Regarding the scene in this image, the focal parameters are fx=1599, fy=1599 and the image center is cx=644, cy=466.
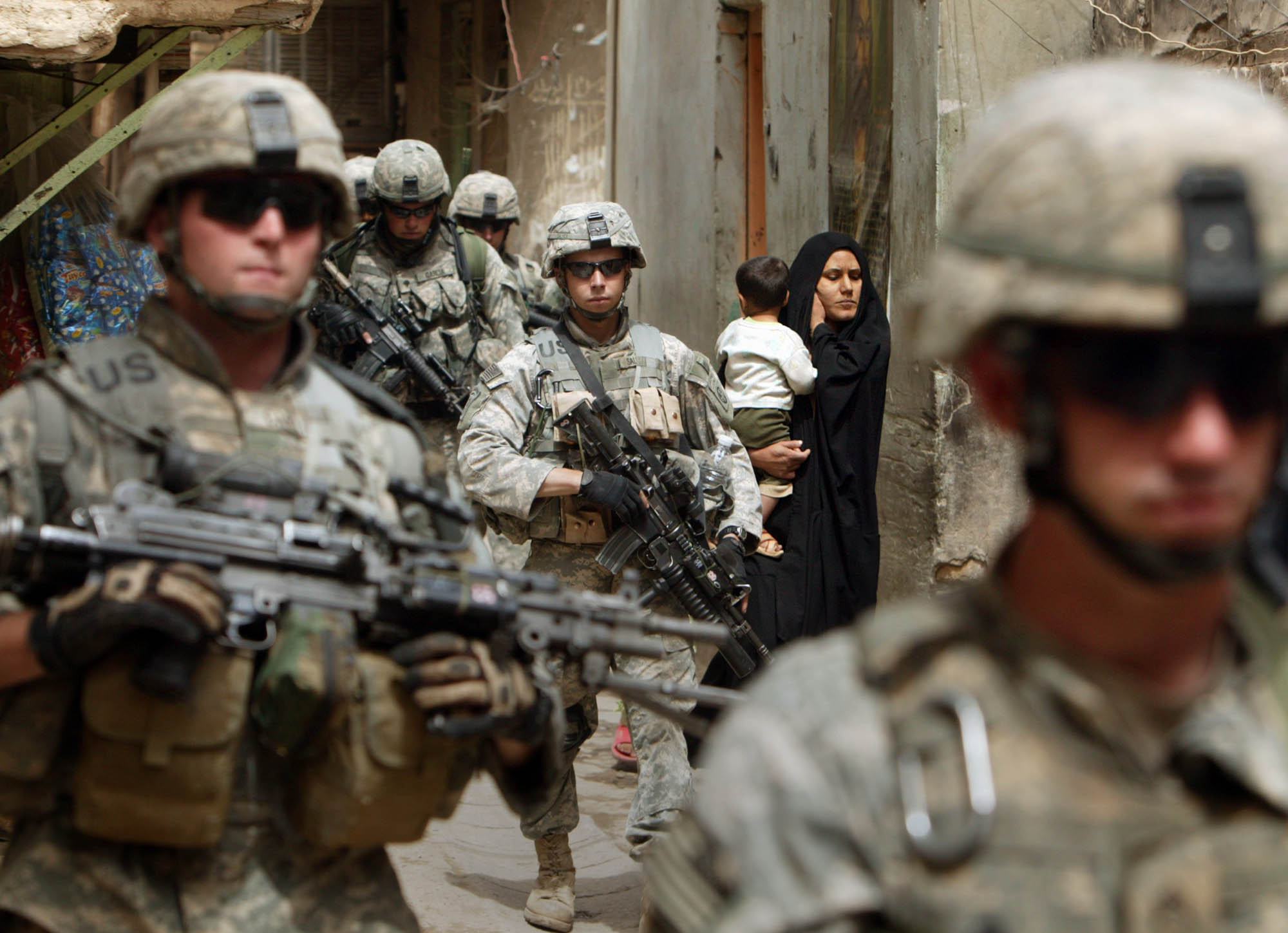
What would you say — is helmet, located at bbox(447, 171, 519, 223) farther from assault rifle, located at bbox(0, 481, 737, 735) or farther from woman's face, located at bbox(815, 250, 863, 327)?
assault rifle, located at bbox(0, 481, 737, 735)

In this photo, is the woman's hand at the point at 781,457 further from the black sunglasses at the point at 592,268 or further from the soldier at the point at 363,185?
the soldier at the point at 363,185

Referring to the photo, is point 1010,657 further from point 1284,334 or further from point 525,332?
point 525,332

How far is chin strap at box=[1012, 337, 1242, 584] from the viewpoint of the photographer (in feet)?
3.94

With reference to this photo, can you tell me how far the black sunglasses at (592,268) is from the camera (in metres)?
4.89

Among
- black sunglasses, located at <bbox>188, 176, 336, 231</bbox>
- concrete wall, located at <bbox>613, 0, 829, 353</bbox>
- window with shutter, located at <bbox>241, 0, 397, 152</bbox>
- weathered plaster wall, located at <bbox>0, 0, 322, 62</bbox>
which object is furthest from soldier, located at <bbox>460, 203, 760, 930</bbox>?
window with shutter, located at <bbox>241, 0, 397, 152</bbox>

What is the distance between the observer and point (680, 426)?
190 inches

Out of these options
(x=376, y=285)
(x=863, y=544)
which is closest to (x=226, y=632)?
(x=863, y=544)

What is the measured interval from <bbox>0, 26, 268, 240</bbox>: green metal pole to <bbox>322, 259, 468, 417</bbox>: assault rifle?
138cm

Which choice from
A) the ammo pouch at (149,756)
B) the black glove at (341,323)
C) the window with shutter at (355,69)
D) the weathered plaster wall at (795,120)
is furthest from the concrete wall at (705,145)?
the window with shutter at (355,69)

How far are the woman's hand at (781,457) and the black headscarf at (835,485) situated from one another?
6cm

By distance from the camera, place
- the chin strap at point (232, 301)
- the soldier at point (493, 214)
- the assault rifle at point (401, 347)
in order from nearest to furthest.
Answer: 1. the chin strap at point (232, 301)
2. the assault rifle at point (401, 347)
3. the soldier at point (493, 214)

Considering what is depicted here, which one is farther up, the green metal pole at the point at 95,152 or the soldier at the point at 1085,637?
the green metal pole at the point at 95,152

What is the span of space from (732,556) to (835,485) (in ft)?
2.56

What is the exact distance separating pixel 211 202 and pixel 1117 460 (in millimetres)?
1504
